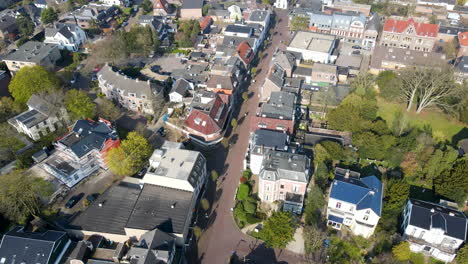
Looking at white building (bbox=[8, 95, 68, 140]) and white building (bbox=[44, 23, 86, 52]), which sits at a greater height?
white building (bbox=[44, 23, 86, 52])

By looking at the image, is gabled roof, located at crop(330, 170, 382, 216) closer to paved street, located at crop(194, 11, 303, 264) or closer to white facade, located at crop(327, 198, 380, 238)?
white facade, located at crop(327, 198, 380, 238)

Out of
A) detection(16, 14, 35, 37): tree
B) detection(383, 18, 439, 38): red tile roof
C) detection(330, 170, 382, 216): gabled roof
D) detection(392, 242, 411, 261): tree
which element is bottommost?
detection(392, 242, 411, 261): tree

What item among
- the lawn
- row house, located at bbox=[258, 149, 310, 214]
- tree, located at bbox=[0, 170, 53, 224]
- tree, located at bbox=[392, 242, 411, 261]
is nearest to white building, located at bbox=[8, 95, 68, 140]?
tree, located at bbox=[0, 170, 53, 224]

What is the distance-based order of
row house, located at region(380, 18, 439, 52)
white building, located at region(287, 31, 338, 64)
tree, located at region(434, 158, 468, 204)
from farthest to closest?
row house, located at region(380, 18, 439, 52), white building, located at region(287, 31, 338, 64), tree, located at region(434, 158, 468, 204)

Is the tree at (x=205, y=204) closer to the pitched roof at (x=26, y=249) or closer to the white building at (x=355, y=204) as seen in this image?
the white building at (x=355, y=204)

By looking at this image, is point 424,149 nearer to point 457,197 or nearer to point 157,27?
point 457,197

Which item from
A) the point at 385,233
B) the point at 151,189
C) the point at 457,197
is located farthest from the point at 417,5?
the point at 151,189

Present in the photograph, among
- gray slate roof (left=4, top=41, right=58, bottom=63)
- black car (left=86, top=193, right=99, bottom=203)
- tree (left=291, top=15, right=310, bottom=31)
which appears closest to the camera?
black car (left=86, top=193, right=99, bottom=203)
